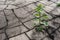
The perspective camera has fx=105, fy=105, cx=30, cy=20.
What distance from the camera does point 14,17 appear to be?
2771mm

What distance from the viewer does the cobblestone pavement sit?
2.27 m

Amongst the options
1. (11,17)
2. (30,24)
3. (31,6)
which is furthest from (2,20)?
(31,6)

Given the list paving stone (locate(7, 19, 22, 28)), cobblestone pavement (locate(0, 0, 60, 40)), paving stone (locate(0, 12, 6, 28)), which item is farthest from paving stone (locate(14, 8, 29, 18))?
paving stone (locate(0, 12, 6, 28))

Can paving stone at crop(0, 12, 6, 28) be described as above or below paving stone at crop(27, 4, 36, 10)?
below

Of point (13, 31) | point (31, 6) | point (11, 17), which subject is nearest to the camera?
point (13, 31)

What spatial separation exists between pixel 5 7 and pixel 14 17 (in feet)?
1.93

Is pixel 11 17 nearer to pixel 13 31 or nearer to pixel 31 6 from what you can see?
pixel 13 31

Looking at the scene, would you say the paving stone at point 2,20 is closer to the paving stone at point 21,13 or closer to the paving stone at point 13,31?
the paving stone at point 13,31

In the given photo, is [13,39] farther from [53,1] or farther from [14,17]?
[53,1]

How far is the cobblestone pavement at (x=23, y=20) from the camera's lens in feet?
7.45

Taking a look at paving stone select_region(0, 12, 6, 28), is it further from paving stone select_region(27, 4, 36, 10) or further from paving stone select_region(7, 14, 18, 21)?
paving stone select_region(27, 4, 36, 10)

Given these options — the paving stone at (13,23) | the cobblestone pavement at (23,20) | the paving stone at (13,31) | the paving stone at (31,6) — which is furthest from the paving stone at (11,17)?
the paving stone at (31,6)

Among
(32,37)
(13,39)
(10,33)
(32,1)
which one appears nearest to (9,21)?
(10,33)

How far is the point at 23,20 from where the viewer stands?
2.66 metres
